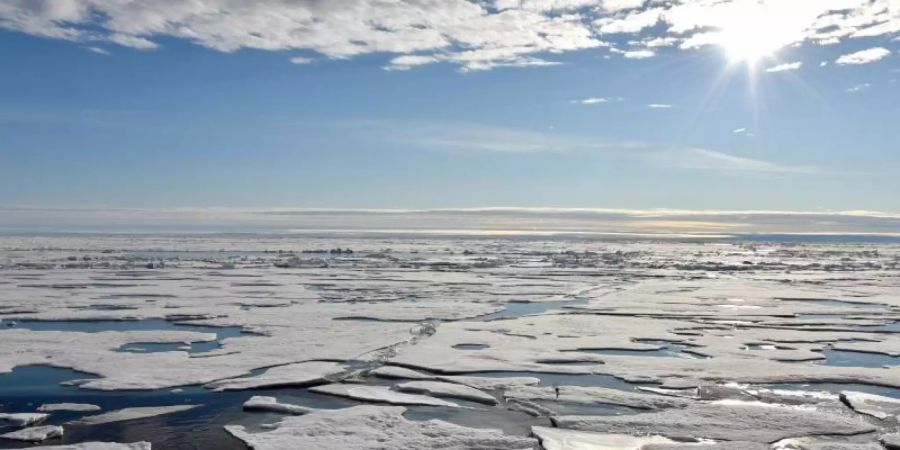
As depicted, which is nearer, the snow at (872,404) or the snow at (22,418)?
the snow at (22,418)

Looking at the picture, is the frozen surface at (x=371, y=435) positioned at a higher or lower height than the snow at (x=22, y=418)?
higher

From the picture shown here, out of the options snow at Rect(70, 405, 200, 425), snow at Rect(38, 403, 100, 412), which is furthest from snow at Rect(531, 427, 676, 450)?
snow at Rect(38, 403, 100, 412)

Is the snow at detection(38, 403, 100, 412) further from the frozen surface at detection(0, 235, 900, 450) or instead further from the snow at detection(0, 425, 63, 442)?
the snow at detection(0, 425, 63, 442)

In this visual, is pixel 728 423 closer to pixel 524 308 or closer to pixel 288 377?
pixel 288 377

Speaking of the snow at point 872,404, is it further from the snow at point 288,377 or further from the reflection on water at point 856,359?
the snow at point 288,377

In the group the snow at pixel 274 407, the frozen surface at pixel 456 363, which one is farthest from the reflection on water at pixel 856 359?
the snow at pixel 274 407

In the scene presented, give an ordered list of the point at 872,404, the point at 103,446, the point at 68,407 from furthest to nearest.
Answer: the point at 872,404, the point at 68,407, the point at 103,446

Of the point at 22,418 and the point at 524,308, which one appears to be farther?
the point at 524,308

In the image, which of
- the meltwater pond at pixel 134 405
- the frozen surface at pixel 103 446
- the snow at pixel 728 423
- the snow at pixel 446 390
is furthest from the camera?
the snow at pixel 446 390

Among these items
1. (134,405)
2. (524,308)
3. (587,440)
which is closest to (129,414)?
(134,405)
